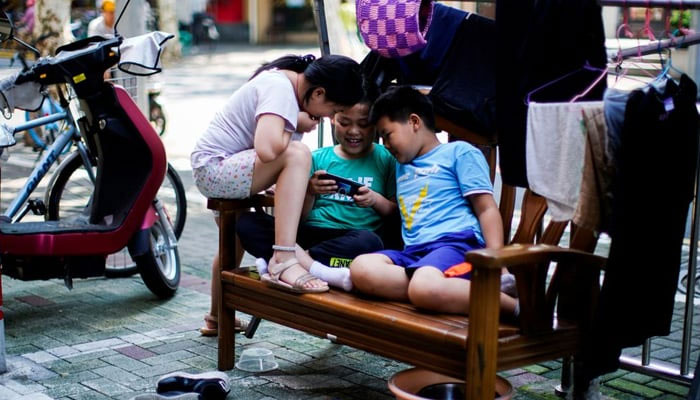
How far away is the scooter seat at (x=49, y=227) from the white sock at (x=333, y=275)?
5.14 feet

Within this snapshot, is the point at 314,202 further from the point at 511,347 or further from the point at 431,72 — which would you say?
the point at 511,347

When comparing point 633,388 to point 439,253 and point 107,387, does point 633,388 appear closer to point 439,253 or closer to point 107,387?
point 439,253

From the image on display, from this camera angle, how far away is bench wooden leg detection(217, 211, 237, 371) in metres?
4.07

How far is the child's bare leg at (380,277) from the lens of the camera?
3477 mm

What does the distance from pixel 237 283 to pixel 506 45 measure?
1487 millimetres

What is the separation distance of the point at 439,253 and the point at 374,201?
0.50 m

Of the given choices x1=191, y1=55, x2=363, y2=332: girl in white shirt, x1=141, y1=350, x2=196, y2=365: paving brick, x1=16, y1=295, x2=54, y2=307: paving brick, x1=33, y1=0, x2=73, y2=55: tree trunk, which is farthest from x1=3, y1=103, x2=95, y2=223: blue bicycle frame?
x1=33, y1=0, x2=73, y2=55: tree trunk

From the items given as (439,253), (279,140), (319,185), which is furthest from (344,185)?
(439,253)

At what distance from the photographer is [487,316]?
2.93 m

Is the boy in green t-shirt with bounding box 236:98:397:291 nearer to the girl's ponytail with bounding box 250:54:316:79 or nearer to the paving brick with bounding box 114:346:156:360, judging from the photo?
the girl's ponytail with bounding box 250:54:316:79

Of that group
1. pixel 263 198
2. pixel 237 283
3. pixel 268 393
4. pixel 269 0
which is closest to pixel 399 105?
pixel 263 198

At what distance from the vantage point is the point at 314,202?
412 centimetres

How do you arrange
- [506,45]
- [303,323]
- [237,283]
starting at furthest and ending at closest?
[237,283] → [303,323] → [506,45]

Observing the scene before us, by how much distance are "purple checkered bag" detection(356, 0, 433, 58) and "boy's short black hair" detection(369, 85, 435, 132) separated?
317mm
